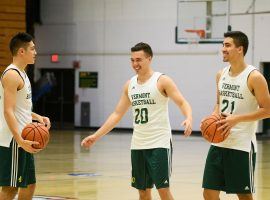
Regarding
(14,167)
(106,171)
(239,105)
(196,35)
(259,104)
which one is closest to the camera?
(259,104)

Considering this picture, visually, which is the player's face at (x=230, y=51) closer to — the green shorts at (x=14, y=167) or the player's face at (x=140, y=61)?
the player's face at (x=140, y=61)

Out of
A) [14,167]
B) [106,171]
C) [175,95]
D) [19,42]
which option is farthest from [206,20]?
[14,167]

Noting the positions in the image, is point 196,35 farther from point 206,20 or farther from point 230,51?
point 230,51

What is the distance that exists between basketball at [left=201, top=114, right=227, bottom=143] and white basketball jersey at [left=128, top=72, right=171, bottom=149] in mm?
860

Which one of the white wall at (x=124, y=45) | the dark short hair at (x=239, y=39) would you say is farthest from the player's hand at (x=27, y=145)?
the white wall at (x=124, y=45)

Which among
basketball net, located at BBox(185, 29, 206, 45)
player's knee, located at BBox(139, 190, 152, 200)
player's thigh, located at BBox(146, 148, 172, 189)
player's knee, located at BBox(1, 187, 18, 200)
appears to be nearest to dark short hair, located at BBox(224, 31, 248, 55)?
player's thigh, located at BBox(146, 148, 172, 189)

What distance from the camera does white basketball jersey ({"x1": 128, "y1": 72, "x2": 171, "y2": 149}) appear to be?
307 inches

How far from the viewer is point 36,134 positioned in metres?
7.19

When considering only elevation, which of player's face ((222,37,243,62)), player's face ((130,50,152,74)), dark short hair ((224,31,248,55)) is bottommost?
player's face ((130,50,152,74))

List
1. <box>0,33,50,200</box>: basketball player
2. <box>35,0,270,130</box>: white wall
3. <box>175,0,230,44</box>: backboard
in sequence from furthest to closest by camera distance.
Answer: <box>35,0,270,130</box>: white wall → <box>175,0,230,44</box>: backboard → <box>0,33,50,200</box>: basketball player

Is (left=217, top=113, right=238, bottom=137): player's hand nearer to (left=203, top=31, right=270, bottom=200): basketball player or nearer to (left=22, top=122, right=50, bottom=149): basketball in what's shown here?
(left=203, top=31, right=270, bottom=200): basketball player

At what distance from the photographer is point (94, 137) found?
7996 mm

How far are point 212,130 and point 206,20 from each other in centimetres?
1785

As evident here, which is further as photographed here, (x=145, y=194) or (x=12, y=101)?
(x=145, y=194)
